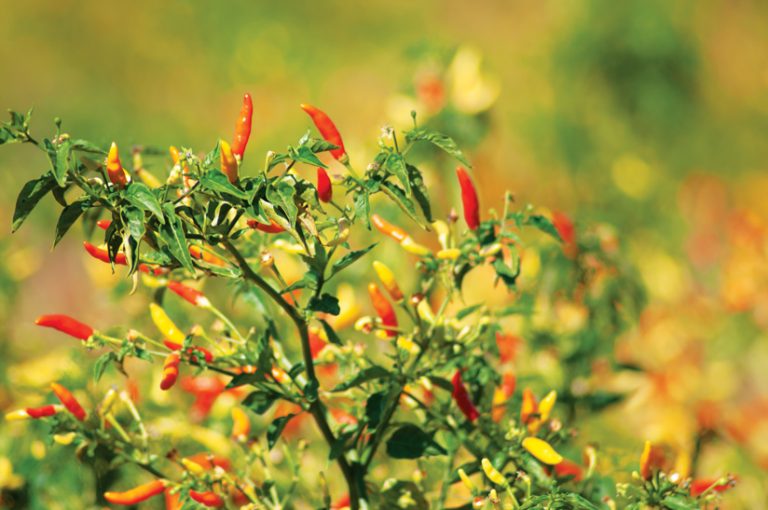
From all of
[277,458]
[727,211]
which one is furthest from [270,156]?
[727,211]

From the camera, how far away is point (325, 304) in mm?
1126

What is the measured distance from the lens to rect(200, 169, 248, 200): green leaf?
1.00m

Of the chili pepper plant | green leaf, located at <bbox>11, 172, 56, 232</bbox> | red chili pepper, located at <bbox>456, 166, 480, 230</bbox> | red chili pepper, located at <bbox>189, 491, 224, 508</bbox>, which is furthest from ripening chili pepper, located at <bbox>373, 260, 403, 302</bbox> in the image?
green leaf, located at <bbox>11, 172, 56, 232</bbox>

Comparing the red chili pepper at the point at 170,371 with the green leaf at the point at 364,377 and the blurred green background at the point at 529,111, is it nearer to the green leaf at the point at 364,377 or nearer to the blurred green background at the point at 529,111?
the green leaf at the point at 364,377

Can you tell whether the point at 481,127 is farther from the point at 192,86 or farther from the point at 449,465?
the point at 192,86

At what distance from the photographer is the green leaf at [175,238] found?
0.97 m

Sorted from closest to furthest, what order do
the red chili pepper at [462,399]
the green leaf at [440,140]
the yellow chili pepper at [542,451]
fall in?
the green leaf at [440,140] → the yellow chili pepper at [542,451] → the red chili pepper at [462,399]

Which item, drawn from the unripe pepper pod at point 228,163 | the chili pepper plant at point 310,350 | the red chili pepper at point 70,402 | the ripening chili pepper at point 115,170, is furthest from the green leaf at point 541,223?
the red chili pepper at point 70,402

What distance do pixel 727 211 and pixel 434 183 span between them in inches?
81.2

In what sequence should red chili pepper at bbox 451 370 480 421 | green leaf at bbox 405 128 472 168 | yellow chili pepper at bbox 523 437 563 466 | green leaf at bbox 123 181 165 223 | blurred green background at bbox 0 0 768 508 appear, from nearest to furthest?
green leaf at bbox 123 181 165 223 → green leaf at bbox 405 128 472 168 → yellow chili pepper at bbox 523 437 563 466 → red chili pepper at bbox 451 370 480 421 → blurred green background at bbox 0 0 768 508

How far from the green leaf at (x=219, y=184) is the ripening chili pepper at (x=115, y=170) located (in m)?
0.10

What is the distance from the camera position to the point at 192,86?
644cm

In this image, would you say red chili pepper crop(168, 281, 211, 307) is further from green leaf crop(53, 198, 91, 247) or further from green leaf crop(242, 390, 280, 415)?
green leaf crop(53, 198, 91, 247)

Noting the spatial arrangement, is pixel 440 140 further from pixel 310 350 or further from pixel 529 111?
pixel 529 111
